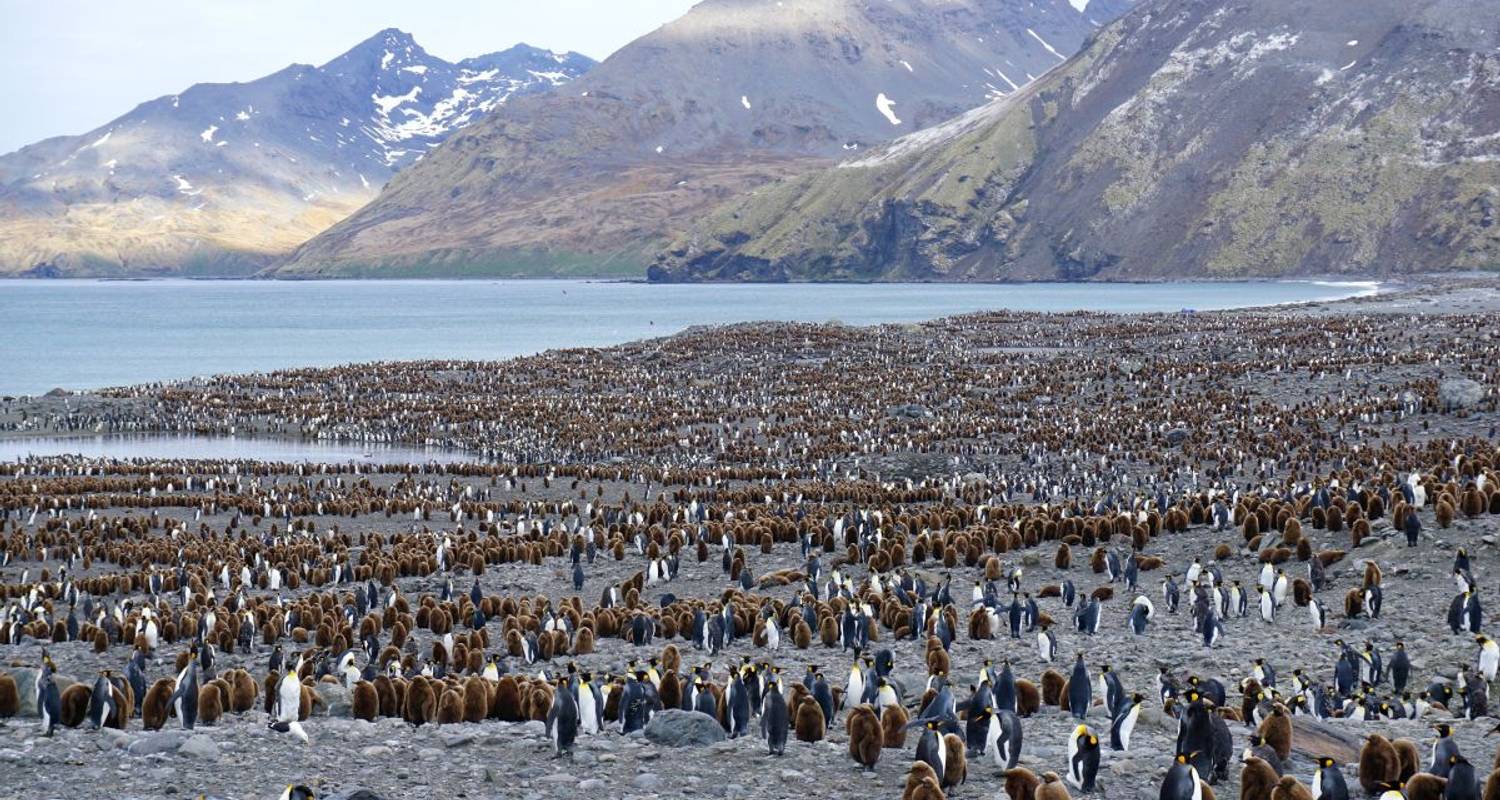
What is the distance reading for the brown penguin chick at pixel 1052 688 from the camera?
13039mm

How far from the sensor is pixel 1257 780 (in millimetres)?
9438

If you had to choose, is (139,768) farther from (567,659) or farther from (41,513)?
(41,513)

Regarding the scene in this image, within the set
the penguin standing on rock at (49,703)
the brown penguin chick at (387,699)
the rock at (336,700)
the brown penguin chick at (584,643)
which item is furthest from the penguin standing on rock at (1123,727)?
the penguin standing on rock at (49,703)

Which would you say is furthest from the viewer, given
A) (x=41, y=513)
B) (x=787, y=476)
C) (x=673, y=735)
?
(x=787, y=476)

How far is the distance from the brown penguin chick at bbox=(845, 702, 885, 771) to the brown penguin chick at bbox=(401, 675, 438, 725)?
4013mm

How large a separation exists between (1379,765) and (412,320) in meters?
138

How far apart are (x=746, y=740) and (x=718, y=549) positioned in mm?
13308

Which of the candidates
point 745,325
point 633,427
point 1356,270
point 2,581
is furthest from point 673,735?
point 1356,270

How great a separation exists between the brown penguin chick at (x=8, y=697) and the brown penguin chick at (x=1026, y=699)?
8950 mm

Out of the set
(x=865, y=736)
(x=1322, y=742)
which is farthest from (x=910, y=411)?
(x=865, y=736)

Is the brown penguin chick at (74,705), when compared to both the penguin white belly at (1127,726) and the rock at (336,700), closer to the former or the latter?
the rock at (336,700)

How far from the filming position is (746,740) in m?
11.7

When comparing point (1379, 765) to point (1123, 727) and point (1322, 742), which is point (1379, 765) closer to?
point (1322, 742)

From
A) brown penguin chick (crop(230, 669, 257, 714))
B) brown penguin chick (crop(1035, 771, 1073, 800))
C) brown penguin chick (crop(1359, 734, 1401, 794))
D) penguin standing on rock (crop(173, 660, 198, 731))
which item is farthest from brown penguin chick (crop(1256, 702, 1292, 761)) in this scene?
brown penguin chick (crop(230, 669, 257, 714))
